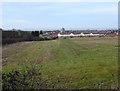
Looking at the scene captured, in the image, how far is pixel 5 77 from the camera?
8.31m

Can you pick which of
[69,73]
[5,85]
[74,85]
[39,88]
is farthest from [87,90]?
[69,73]

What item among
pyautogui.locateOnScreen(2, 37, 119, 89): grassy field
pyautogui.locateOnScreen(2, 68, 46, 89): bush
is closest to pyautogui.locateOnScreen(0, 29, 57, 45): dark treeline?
pyautogui.locateOnScreen(2, 37, 119, 89): grassy field

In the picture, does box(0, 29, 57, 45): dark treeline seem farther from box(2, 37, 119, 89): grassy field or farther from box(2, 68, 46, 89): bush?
box(2, 68, 46, 89): bush

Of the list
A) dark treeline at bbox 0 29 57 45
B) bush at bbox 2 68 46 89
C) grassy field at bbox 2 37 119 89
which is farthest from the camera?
dark treeline at bbox 0 29 57 45

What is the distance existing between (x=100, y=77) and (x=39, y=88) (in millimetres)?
7567

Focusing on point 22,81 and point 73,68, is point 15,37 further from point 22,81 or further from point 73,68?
point 22,81

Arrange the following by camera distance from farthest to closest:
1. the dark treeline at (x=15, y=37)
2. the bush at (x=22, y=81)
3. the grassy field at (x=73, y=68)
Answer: the dark treeline at (x=15, y=37)
the grassy field at (x=73, y=68)
the bush at (x=22, y=81)

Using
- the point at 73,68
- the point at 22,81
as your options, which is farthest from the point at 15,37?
the point at 22,81

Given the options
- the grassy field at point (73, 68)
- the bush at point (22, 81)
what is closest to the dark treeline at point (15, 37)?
the grassy field at point (73, 68)

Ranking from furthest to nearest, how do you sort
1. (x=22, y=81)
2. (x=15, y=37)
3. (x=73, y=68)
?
1. (x=15, y=37)
2. (x=73, y=68)
3. (x=22, y=81)

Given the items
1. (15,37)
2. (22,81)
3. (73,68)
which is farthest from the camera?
(15,37)

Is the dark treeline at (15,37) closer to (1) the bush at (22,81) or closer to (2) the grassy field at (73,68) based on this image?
(2) the grassy field at (73,68)

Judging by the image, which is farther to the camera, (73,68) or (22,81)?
(73,68)

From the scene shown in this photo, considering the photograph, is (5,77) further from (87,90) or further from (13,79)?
(87,90)
